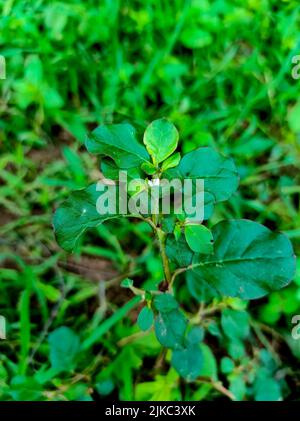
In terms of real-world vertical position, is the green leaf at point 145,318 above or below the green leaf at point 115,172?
below

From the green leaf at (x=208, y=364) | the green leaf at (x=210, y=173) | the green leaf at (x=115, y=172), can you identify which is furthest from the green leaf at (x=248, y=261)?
the green leaf at (x=208, y=364)

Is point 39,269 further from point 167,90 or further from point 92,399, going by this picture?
point 167,90

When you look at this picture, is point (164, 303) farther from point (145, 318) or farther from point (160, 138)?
point (160, 138)

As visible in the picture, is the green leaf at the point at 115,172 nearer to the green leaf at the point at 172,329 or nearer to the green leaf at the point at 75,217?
the green leaf at the point at 75,217

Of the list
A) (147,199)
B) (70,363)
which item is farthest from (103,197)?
(70,363)

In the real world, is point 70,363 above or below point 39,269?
below

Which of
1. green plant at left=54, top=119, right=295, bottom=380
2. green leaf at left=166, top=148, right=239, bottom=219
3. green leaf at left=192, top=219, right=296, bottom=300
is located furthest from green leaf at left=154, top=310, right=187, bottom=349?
green leaf at left=166, top=148, right=239, bottom=219

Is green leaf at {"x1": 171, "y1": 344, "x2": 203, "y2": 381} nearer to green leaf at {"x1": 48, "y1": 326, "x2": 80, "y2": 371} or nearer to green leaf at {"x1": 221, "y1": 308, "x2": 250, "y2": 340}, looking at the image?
green leaf at {"x1": 221, "y1": 308, "x2": 250, "y2": 340}
